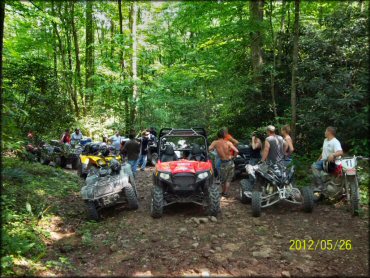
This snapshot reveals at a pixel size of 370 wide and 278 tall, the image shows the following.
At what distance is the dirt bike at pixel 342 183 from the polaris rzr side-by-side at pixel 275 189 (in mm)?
684

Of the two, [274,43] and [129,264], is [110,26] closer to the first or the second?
[274,43]

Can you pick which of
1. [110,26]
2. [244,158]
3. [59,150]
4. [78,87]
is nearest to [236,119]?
[244,158]

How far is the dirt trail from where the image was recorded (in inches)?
176

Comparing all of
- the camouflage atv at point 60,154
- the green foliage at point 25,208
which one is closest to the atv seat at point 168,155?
the green foliage at point 25,208

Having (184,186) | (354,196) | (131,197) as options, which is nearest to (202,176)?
(184,186)

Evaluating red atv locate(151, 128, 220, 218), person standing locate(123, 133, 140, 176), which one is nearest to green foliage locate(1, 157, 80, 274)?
person standing locate(123, 133, 140, 176)

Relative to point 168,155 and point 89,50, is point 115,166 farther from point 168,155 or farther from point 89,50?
point 89,50

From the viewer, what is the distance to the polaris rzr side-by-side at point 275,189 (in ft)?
21.5

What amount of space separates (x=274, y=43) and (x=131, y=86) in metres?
Answer: 8.01

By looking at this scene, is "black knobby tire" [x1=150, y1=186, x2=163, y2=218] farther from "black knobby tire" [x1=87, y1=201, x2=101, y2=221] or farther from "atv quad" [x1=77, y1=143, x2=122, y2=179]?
"atv quad" [x1=77, y1=143, x2=122, y2=179]

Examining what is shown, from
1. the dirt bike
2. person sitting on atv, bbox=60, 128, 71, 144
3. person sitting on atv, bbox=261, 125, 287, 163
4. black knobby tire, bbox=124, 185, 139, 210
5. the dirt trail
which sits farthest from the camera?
person sitting on atv, bbox=60, 128, 71, 144
